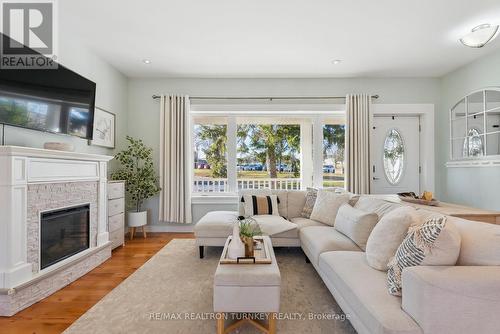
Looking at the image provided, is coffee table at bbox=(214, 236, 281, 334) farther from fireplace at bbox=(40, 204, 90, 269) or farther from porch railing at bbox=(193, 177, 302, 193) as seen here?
porch railing at bbox=(193, 177, 302, 193)

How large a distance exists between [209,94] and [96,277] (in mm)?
3201

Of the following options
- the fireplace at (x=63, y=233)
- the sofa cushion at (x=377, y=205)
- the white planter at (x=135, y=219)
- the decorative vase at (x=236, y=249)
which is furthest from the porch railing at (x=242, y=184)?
the decorative vase at (x=236, y=249)

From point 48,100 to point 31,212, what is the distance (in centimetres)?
115

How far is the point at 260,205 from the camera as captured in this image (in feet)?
12.0

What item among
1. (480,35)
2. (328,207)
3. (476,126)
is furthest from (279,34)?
(476,126)

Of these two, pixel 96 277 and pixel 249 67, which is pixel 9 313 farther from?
pixel 249 67

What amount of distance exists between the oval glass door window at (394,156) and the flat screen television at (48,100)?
15.5 ft

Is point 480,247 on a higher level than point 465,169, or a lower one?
lower

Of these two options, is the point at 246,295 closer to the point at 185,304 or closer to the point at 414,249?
the point at 185,304

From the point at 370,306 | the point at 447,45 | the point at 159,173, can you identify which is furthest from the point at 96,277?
the point at 447,45

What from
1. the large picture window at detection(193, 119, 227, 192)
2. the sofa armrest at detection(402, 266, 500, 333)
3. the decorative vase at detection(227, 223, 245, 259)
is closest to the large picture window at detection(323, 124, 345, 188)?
the large picture window at detection(193, 119, 227, 192)

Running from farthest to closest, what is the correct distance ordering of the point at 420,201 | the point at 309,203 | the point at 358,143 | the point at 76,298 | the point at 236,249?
the point at 358,143
the point at 309,203
the point at 420,201
the point at 76,298
the point at 236,249

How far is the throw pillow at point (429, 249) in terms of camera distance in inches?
51.6

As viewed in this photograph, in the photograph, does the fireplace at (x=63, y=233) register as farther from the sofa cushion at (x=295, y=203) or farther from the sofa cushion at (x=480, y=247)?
the sofa cushion at (x=480, y=247)
